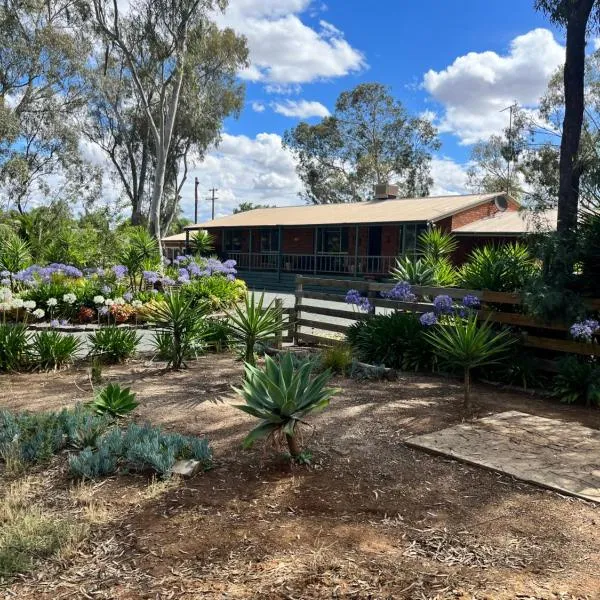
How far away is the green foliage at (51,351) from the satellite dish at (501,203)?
74.8ft

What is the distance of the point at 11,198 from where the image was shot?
31.0 m

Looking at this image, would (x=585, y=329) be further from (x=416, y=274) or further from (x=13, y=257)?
(x=13, y=257)

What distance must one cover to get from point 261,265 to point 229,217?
6047 millimetres

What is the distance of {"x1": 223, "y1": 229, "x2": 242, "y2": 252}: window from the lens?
33781 millimetres

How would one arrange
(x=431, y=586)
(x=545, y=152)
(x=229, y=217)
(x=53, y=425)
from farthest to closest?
1. (x=229, y=217)
2. (x=545, y=152)
3. (x=53, y=425)
4. (x=431, y=586)

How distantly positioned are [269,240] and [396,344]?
2450 cm

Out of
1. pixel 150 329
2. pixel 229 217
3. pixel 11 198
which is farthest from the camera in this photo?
pixel 229 217

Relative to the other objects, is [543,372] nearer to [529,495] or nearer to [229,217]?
[529,495]

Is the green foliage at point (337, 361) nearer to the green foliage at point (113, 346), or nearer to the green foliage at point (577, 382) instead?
the green foliage at point (577, 382)

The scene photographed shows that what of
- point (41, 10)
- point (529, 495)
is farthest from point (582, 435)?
point (41, 10)

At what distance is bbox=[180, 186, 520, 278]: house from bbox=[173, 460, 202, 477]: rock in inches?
771

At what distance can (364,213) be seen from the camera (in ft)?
88.7

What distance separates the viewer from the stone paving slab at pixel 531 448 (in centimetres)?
390

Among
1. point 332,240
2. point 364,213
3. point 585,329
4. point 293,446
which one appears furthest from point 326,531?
point 332,240
